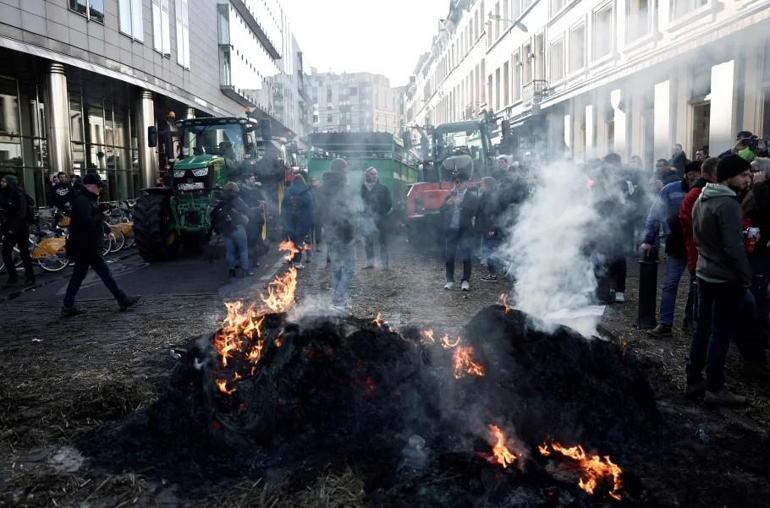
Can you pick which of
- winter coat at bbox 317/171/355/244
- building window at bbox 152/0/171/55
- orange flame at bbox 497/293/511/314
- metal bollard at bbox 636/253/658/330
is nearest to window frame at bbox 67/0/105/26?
building window at bbox 152/0/171/55

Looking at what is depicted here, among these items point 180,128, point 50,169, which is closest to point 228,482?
point 180,128

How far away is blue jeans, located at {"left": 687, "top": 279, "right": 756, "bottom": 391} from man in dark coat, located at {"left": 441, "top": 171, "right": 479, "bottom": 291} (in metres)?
4.59

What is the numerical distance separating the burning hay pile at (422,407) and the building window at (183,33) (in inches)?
1037

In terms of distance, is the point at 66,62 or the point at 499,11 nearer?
the point at 66,62

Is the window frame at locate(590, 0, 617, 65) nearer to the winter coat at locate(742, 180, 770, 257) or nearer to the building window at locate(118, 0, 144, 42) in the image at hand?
the winter coat at locate(742, 180, 770, 257)

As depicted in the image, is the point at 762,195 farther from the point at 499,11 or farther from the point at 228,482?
the point at 499,11

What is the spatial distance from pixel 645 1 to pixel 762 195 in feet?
49.4

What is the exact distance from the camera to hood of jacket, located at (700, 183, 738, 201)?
4668 mm

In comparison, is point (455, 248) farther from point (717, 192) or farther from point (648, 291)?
point (717, 192)

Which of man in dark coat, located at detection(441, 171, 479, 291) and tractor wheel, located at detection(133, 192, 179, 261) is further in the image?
tractor wheel, located at detection(133, 192, 179, 261)

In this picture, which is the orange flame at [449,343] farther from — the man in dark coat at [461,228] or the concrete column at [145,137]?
the concrete column at [145,137]

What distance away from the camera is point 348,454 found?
3.94 meters

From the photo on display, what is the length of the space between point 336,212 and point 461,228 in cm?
235

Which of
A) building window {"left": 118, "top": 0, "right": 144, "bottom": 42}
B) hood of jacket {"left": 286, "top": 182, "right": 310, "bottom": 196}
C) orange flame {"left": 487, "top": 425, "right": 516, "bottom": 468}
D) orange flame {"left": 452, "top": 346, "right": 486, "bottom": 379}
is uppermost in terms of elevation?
building window {"left": 118, "top": 0, "right": 144, "bottom": 42}
